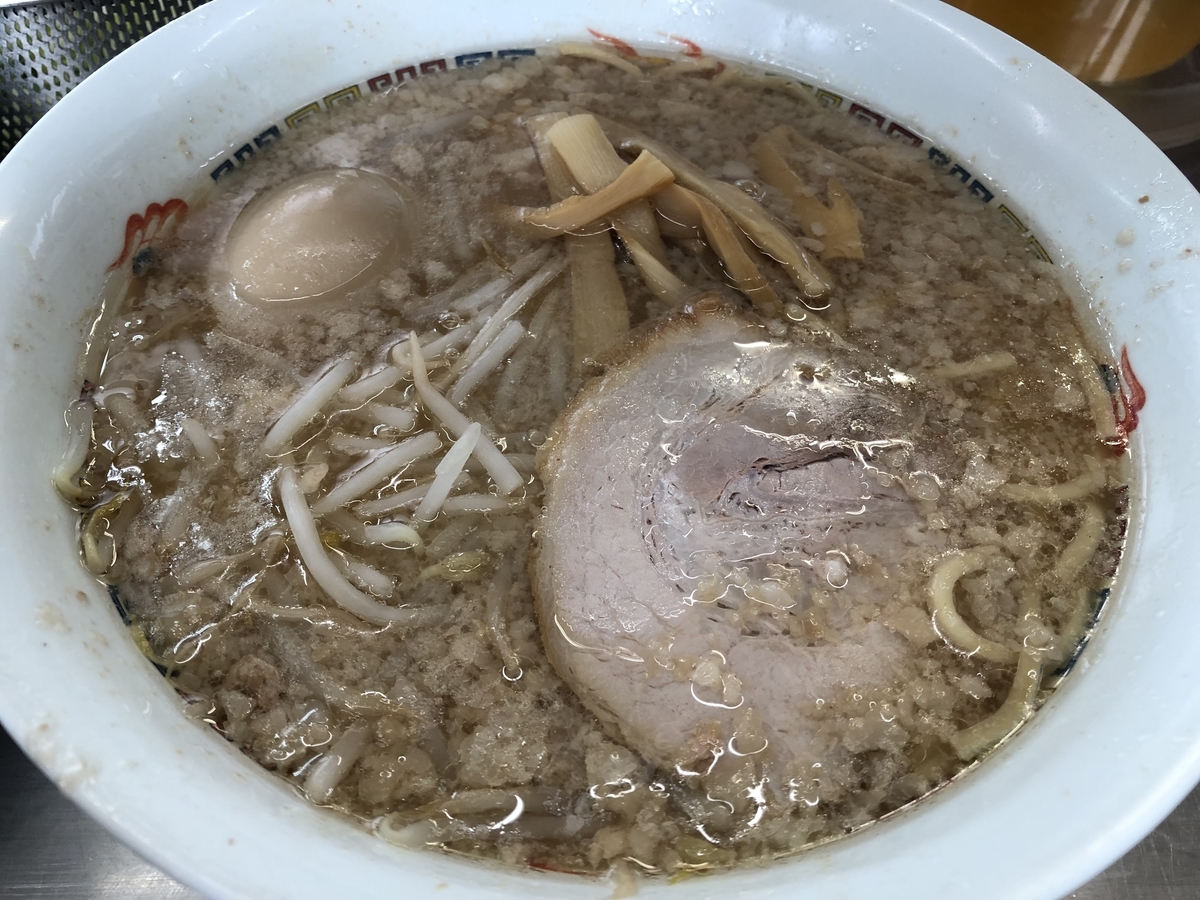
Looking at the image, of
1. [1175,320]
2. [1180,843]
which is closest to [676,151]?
[1175,320]

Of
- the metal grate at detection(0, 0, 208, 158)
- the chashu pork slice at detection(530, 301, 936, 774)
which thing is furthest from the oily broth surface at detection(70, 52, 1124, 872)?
the metal grate at detection(0, 0, 208, 158)

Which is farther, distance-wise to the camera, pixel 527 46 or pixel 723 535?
pixel 527 46

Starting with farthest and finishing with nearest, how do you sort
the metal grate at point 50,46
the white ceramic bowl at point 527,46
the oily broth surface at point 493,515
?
the metal grate at point 50,46 < the oily broth surface at point 493,515 < the white ceramic bowl at point 527,46

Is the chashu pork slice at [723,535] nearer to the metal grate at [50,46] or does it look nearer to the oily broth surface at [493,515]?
the oily broth surface at [493,515]

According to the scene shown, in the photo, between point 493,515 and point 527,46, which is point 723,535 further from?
point 527,46

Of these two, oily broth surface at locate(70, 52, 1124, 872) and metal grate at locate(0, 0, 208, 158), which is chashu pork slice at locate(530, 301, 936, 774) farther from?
metal grate at locate(0, 0, 208, 158)

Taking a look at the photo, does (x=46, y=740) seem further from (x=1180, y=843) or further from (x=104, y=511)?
(x=1180, y=843)

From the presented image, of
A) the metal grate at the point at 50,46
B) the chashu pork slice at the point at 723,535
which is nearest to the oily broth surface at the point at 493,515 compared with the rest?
the chashu pork slice at the point at 723,535

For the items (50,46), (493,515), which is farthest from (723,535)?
(50,46)
